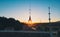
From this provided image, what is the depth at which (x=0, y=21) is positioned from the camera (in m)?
37.6

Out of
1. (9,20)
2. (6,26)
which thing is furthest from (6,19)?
(6,26)

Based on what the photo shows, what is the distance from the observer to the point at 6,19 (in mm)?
39188

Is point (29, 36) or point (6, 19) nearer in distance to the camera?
point (29, 36)

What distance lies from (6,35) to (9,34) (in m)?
0.44

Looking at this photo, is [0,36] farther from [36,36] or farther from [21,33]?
[36,36]

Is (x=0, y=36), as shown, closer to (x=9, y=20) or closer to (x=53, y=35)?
(x=53, y=35)

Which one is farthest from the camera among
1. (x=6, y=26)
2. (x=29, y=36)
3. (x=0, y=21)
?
(x=0, y=21)

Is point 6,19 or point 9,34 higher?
point 6,19

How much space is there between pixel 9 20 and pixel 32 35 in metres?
18.7

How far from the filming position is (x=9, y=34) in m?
21.9

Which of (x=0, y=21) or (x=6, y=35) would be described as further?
(x=0, y=21)

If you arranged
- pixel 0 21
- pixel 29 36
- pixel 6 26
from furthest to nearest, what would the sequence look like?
1. pixel 0 21
2. pixel 6 26
3. pixel 29 36

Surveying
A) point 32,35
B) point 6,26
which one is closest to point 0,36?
point 32,35

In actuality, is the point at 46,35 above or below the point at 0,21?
below
